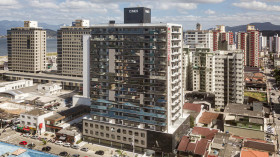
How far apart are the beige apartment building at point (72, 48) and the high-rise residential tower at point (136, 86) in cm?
6704

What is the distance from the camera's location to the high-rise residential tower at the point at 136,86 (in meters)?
58.9

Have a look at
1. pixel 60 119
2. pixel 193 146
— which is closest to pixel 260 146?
pixel 193 146

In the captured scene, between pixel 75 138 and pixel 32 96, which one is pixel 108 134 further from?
pixel 32 96

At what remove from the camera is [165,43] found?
2272 inches

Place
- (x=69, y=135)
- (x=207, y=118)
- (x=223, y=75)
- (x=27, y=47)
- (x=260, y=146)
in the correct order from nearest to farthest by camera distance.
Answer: (x=260, y=146) < (x=69, y=135) < (x=207, y=118) < (x=223, y=75) < (x=27, y=47)

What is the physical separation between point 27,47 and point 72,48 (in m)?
29.2

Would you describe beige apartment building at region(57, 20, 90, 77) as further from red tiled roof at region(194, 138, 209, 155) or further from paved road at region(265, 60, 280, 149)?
paved road at region(265, 60, 280, 149)

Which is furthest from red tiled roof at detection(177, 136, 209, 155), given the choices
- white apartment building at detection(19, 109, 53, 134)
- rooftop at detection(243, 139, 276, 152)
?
white apartment building at detection(19, 109, 53, 134)

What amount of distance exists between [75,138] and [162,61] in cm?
3119

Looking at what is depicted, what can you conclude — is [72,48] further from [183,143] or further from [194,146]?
[194,146]

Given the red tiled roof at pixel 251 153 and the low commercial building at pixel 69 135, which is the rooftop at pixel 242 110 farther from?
the low commercial building at pixel 69 135

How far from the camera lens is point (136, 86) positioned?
61.5 metres

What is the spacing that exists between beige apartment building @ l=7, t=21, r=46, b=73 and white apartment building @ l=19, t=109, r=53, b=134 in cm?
7208

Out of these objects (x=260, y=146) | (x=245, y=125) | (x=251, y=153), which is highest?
(x=245, y=125)
